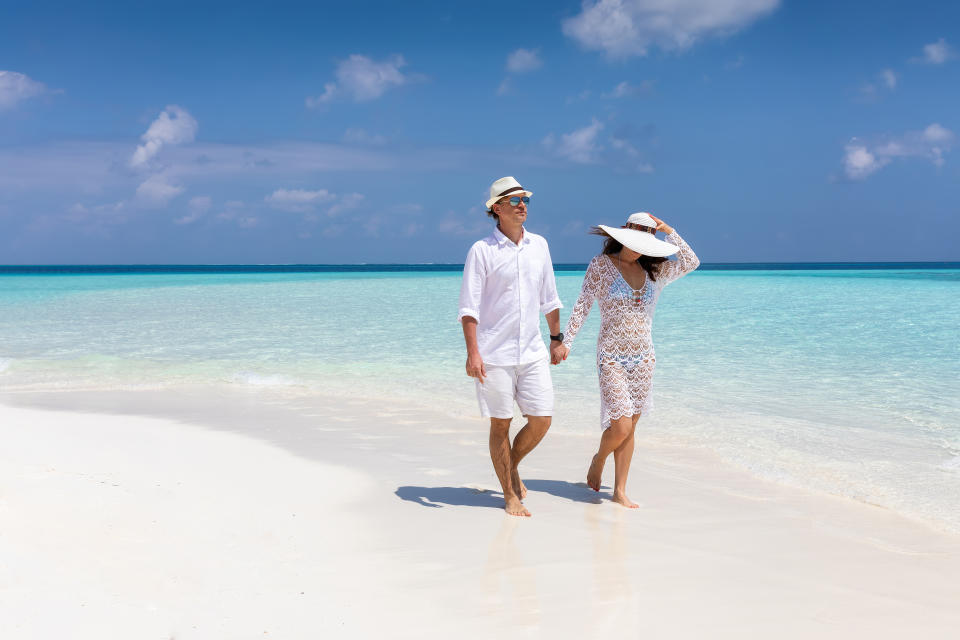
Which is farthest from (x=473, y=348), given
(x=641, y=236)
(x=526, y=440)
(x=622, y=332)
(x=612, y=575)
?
(x=612, y=575)

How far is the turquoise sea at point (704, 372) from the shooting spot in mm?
5677

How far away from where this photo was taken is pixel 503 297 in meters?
4.15

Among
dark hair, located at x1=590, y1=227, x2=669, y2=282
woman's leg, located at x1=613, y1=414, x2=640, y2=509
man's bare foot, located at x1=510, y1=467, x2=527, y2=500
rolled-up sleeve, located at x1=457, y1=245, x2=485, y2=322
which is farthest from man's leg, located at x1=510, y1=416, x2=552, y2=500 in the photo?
dark hair, located at x1=590, y1=227, x2=669, y2=282

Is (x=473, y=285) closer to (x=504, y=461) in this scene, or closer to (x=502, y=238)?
(x=502, y=238)

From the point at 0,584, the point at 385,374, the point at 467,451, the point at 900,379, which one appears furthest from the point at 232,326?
the point at 0,584

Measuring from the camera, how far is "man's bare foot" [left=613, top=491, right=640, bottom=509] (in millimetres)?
4492

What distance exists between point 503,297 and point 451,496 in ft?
4.54

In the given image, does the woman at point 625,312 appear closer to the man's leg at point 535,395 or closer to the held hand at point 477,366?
the man's leg at point 535,395

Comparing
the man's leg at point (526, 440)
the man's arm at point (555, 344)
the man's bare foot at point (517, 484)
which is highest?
the man's arm at point (555, 344)

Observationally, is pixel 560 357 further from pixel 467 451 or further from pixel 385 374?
pixel 385 374

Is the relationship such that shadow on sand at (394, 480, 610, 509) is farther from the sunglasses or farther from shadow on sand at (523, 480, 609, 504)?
the sunglasses

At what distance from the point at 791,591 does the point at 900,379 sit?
254 inches

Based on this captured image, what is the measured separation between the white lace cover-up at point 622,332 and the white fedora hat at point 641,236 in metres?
0.16

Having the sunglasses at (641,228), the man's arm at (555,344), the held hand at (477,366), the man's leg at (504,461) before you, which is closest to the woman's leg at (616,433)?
the man's arm at (555,344)
